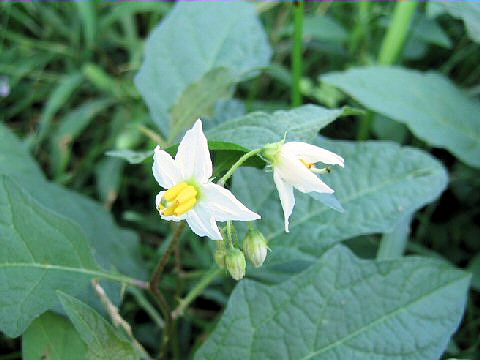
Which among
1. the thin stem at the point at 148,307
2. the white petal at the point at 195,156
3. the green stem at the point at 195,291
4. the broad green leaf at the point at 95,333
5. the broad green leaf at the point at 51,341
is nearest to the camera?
the white petal at the point at 195,156

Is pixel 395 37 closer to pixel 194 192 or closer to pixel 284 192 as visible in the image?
pixel 284 192

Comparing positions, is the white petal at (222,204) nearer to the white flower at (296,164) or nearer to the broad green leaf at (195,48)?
the white flower at (296,164)

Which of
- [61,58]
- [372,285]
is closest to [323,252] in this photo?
[372,285]

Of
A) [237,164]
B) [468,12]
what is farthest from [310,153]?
[468,12]

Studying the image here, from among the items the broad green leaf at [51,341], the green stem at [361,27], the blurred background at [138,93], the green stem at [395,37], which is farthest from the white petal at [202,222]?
the green stem at [361,27]

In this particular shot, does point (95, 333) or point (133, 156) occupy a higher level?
point (133, 156)

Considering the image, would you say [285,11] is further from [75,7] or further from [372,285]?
[372,285]

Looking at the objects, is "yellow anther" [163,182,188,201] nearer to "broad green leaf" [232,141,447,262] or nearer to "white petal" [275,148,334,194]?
"white petal" [275,148,334,194]
